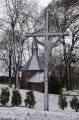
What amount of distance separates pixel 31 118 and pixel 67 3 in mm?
8443

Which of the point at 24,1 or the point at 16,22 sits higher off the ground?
the point at 24,1

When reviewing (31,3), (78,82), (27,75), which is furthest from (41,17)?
(78,82)

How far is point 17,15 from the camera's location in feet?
78.3

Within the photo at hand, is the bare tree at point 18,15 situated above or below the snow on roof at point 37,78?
above

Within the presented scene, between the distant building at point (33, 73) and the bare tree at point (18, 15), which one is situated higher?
the bare tree at point (18, 15)

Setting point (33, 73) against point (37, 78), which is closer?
point (37, 78)

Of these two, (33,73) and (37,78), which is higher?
(33,73)

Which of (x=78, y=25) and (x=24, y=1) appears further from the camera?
(x=78, y=25)

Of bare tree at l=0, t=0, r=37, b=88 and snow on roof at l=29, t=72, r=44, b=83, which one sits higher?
bare tree at l=0, t=0, r=37, b=88

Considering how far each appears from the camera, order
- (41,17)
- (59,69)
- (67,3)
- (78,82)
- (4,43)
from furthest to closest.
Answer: (78,82), (59,69), (4,43), (41,17), (67,3)

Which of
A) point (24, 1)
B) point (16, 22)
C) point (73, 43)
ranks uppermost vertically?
point (24, 1)

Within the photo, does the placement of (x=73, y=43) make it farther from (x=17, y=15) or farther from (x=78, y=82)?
(x=78, y=82)

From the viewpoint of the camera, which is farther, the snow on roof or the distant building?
the distant building

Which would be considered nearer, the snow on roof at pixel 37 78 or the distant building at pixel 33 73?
the snow on roof at pixel 37 78
